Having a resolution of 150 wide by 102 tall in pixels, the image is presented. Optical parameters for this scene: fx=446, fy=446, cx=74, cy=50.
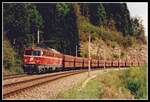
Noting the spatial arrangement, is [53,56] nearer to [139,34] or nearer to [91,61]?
[91,61]

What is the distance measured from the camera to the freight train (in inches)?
1067

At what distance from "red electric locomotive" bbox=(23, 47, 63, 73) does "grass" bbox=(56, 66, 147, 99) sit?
11.3 ft

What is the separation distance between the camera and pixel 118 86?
24.9 metres

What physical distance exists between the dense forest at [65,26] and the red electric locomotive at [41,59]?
0.86 m

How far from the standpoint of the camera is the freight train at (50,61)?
27111mm

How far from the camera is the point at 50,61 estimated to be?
30.2 metres

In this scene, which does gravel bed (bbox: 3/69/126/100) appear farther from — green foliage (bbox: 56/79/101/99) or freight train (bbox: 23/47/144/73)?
freight train (bbox: 23/47/144/73)

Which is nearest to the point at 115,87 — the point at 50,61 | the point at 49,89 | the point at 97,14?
the point at 49,89

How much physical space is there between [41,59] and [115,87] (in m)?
7.62

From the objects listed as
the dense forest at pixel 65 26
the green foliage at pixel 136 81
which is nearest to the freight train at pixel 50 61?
the green foliage at pixel 136 81

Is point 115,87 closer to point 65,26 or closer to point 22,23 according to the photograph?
point 65,26

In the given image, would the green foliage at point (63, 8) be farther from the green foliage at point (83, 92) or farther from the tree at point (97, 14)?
the green foliage at point (83, 92)

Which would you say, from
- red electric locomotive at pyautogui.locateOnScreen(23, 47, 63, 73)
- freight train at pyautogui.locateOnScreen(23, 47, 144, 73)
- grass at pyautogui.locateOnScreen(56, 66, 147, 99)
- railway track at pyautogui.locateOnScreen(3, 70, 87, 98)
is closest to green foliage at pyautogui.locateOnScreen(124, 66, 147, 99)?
grass at pyautogui.locateOnScreen(56, 66, 147, 99)

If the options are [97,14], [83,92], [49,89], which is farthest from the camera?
[97,14]
